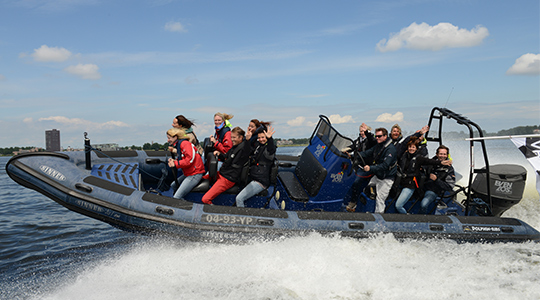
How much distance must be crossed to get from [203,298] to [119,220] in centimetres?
161

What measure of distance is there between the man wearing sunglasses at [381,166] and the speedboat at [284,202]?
0.20 meters

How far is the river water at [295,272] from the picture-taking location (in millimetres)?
4031

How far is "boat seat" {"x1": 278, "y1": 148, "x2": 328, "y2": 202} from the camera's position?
519cm

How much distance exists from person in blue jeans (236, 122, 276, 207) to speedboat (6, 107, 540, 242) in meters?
0.15

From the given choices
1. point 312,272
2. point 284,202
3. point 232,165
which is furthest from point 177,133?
point 312,272

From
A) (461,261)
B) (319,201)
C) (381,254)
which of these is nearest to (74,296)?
(319,201)

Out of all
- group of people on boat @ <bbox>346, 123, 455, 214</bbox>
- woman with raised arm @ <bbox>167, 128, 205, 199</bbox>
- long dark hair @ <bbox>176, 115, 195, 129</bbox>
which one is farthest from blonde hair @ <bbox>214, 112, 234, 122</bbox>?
group of people on boat @ <bbox>346, 123, 455, 214</bbox>

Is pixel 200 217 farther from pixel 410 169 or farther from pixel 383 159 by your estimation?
pixel 410 169

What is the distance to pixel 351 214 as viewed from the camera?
4.93 metres

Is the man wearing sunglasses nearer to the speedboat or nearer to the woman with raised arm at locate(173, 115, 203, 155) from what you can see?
the speedboat

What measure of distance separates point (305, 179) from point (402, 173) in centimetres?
140

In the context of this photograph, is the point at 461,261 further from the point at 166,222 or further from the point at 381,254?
the point at 166,222

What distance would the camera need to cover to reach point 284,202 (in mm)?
5301

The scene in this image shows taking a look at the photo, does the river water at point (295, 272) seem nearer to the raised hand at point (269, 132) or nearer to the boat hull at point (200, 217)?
the boat hull at point (200, 217)
